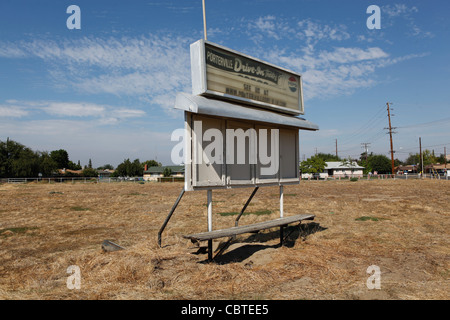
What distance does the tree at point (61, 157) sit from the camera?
11356cm

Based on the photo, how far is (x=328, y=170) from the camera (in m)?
94.0

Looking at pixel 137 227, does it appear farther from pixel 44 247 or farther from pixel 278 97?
pixel 278 97

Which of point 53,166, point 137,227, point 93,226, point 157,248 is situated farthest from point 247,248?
point 53,166

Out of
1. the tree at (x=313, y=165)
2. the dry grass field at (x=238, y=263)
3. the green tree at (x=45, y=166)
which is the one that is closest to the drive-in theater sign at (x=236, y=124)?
the dry grass field at (x=238, y=263)

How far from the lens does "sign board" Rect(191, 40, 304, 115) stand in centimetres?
622

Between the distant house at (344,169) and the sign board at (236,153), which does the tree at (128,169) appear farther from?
the sign board at (236,153)

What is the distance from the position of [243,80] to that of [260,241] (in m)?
4.71

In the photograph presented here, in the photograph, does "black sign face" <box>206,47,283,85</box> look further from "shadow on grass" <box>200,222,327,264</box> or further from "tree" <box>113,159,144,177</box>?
"tree" <box>113,159,144,177</box>

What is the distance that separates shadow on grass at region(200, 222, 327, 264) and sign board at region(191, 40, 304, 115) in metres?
3.59

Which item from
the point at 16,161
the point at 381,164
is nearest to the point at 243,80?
the point at 16,161

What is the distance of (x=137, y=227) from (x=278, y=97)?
7164 millimetres

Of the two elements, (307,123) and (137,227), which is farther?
(137,227)

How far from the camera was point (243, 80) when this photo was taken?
23.4 feet

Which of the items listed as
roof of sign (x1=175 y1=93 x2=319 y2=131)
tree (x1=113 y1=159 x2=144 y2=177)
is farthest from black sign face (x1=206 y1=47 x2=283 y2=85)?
tree (x1=113 y1=159 x2=144 y2=177)
